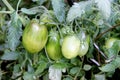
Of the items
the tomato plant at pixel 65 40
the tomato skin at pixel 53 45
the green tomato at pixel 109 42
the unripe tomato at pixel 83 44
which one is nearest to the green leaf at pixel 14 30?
the tomato plant at pixel 65 40

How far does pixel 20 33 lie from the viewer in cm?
97

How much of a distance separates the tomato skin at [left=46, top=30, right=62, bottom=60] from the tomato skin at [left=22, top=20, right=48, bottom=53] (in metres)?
0.02

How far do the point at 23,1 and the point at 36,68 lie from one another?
1.24 feet

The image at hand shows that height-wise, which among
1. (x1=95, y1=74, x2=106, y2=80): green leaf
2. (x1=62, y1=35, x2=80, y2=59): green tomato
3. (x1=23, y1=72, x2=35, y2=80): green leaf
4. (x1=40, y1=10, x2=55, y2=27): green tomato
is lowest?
(x1=95, y1=74, x2=106, y2=80): green leaf

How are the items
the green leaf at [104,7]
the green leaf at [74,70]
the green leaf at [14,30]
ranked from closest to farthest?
1. the green leaf at [104,7]
2. the green leaf at [14,30]
3. the green leaf at [74,70]

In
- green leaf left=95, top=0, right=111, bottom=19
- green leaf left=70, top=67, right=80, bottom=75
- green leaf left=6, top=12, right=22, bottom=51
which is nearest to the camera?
green leaf left=95, top=0, right=111, bottom=19

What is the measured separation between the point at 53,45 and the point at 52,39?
0.02 metres

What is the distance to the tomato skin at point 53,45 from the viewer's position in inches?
38.0

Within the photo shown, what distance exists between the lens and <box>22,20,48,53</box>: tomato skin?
0.94 meters

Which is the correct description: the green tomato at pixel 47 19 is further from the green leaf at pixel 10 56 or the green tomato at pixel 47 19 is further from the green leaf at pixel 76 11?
the green leaf at pixel 10 56

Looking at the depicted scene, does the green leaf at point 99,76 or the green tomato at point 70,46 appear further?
the green leaf at point 99,76

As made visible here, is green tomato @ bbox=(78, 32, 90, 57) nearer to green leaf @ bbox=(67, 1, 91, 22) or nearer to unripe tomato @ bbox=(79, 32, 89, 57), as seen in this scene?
unripe tomato @ bbox=(79, 32, 89, 57)

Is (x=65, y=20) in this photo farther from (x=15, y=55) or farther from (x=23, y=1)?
(x=23, y=1)

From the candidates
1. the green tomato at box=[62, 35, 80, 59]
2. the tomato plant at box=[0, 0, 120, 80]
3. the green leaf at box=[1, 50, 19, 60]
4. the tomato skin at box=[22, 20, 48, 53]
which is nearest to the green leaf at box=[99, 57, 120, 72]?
the tomato plant at box=[0, 0, 120, 80]
